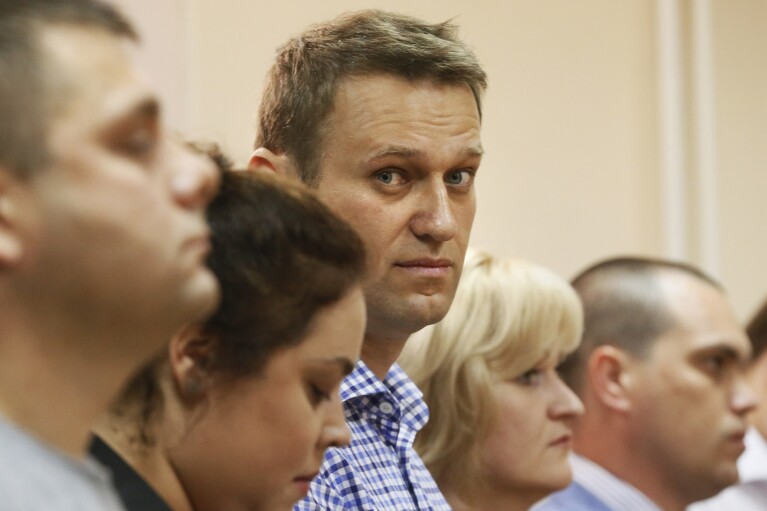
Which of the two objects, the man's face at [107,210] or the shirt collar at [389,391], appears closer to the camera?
the man's face at [107,210]

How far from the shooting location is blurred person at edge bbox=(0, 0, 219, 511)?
92 centimetres

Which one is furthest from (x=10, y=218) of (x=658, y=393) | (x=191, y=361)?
(x=658, y=393)

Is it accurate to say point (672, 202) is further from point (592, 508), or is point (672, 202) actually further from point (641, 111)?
point (592, 508)

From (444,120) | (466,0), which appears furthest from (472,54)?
(466,0)

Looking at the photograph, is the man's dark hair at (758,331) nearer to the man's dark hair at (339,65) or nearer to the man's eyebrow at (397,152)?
the man's dark hair at (339,65)

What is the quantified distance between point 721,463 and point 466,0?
5.67 feet

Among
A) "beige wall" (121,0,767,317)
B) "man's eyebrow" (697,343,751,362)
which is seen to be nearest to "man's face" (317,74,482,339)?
"man's eyebrow" (697,343,751,362)

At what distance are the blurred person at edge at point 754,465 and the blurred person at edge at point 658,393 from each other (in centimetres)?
37

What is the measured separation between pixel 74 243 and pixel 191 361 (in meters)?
0.42

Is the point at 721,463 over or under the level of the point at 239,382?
under

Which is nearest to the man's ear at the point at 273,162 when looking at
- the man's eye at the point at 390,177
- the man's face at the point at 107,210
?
the man's eye at the point at 390,177

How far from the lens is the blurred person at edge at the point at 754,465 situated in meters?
3.25

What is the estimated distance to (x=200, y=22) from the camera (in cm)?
322

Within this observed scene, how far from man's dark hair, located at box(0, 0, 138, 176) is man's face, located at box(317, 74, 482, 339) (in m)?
1.00
